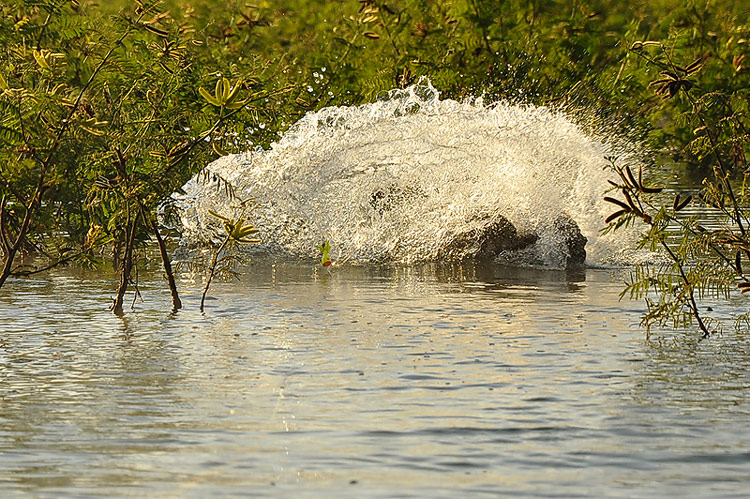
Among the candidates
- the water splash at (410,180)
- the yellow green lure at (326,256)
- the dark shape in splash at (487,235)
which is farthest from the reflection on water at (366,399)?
the water splash at (410,180)

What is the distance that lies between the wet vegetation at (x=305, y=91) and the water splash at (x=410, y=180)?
0.43 metres

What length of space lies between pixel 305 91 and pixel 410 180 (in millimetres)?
6040

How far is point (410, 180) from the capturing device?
1611cm

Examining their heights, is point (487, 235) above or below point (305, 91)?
below

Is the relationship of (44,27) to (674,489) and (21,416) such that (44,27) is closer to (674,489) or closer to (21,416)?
(21,416)

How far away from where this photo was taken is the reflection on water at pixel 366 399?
6457 millimetres

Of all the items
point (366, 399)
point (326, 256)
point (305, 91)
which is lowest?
point (366, 399)

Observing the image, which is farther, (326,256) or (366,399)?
(326,256)

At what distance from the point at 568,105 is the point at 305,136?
6927 mm

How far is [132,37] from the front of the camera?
1209cm

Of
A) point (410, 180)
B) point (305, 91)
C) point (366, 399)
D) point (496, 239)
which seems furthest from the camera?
point (305, 91)

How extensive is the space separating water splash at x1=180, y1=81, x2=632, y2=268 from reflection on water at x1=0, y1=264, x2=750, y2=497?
3.46 metres

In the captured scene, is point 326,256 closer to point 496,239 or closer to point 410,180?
point 410,180

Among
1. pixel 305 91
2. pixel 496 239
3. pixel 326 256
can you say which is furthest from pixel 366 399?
pixel 305 91
